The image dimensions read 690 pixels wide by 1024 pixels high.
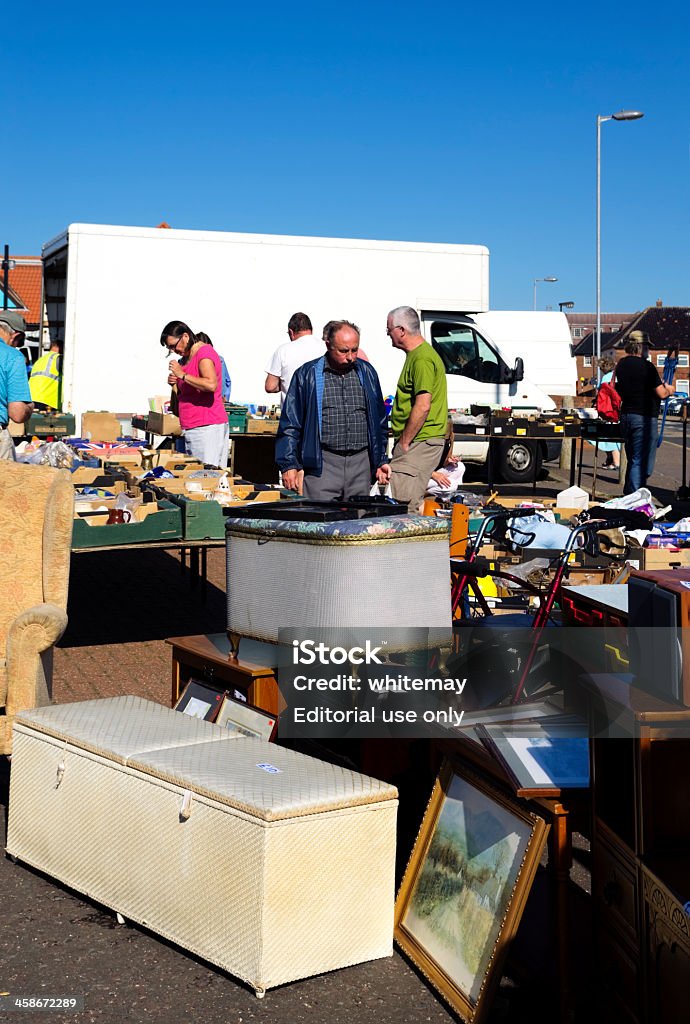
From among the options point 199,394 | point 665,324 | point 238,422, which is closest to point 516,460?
point 238,422

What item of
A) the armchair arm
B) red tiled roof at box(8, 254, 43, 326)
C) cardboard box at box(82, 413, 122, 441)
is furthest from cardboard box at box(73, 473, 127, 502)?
red tiled roof at box(8, 254, 43, 326)

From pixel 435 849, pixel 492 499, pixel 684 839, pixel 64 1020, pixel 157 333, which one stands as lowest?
pixel 64 1020

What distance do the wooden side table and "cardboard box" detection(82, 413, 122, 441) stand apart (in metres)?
7.91

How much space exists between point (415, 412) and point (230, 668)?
3023mm

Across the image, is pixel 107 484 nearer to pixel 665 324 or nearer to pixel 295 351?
pixel 295 351

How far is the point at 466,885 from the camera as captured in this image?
334 cm

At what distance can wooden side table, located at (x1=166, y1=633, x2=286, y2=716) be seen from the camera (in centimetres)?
419

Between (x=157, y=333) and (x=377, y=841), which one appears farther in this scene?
(x=157, y=333)

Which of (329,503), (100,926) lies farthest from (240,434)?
(100,926)

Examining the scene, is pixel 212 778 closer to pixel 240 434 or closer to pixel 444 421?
pixel 444 421

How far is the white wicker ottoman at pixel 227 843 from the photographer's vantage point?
3.23 metres

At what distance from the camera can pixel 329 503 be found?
443 cm

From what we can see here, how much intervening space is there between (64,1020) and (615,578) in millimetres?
3422

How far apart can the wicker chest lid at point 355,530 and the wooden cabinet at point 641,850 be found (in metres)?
0.91
